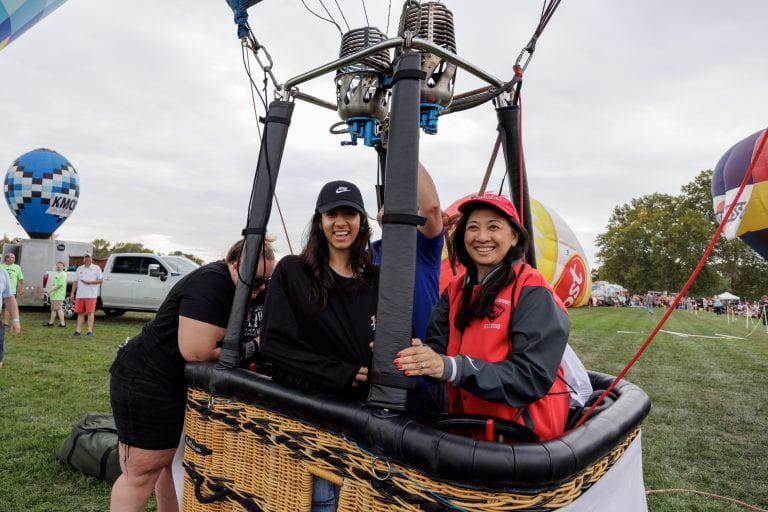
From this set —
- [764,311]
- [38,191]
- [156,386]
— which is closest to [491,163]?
[156,386]

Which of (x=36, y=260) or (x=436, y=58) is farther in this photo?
(x=36, y=260)

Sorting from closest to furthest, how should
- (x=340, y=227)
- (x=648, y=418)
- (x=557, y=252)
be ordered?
(x=340, y=227)
(x=648, y=418)
(x=557, y=252)

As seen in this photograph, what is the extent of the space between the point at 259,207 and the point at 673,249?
147 feet

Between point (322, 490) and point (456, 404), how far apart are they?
0.40m

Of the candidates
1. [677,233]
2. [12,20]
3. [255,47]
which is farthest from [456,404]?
[677,233]

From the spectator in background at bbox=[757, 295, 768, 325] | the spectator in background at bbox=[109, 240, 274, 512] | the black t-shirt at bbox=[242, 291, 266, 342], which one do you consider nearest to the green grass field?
the spectator in background at bbox=[109, 240, 274, 512]

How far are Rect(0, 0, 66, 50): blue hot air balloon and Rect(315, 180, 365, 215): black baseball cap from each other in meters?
2.75

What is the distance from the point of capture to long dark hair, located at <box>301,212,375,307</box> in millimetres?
1539

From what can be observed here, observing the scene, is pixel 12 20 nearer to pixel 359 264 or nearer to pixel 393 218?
pixel 359 264

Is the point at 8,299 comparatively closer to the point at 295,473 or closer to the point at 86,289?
the point at 86,289

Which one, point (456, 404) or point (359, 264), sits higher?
point (359, 264)

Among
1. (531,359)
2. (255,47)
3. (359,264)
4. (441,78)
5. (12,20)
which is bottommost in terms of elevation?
(531,359)

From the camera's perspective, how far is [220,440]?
1.58 meters

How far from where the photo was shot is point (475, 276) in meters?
1.45
